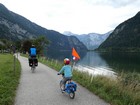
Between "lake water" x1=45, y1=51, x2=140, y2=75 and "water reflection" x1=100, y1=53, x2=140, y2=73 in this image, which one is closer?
"lake water" x1=45, y1=51, x2=140, y2=75

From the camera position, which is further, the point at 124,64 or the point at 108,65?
the point at 124,64

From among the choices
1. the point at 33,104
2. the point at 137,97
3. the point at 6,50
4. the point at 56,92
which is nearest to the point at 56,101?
the point at 33,104

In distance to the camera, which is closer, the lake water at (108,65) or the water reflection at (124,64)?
the lake water at (108,65)

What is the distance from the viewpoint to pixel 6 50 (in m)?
116

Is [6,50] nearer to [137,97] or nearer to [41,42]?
[41,42]

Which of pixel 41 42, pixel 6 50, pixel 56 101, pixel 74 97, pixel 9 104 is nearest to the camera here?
pixel 9 104

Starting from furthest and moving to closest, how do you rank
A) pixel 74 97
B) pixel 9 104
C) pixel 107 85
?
pixel 107 85, pixel 74 97, pixel 9 104

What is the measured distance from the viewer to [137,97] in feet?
33.8

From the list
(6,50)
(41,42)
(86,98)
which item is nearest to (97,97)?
(86,98)

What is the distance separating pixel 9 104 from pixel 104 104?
4050mm

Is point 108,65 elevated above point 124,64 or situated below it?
below

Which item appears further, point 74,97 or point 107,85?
point 107,85

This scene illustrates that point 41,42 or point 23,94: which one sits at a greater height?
point 41,42

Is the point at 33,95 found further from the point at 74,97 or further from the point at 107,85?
the point at 107,85
